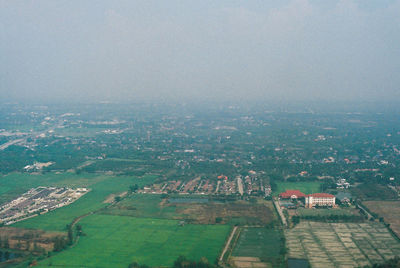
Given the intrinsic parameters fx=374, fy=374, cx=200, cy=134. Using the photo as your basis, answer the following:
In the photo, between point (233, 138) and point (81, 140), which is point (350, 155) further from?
point (81, 140)

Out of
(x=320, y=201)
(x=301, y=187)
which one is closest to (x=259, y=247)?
(x=320, y=201)

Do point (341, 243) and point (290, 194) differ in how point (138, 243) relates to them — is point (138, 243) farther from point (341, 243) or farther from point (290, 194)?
point (290, 194)

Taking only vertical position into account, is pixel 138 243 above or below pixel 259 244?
below

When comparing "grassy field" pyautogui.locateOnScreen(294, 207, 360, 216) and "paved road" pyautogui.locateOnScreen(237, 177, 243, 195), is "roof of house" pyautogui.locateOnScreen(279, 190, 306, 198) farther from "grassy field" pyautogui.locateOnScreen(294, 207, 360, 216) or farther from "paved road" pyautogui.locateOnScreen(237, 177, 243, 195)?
"paved road" pyautogui.locateOnScreen(237, 177, 243, 195)

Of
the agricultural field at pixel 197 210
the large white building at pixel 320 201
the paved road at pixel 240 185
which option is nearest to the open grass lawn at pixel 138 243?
the agricultural field at pixel 197 210

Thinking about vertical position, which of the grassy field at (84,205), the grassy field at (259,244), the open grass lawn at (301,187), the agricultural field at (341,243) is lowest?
the grassy field at (84,205)

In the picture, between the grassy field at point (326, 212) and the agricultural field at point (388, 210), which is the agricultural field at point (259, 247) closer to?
the grassy field at point (326, 212)

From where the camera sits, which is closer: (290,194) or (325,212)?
(325,212)
